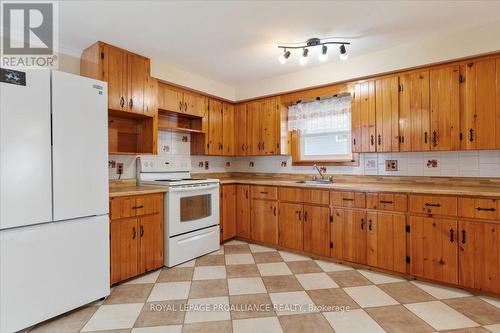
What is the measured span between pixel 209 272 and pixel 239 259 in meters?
0.48

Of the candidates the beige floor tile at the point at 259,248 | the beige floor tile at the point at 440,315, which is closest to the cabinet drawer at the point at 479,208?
the beige floor tile at the point at 440,315

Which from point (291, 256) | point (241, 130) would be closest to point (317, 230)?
point (291, 256)

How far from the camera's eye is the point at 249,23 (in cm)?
228

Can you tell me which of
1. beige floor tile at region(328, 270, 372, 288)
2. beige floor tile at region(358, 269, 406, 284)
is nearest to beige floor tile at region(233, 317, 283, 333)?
beige floor tile at region(328, 270, 372, 288)

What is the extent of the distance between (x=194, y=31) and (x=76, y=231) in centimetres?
203

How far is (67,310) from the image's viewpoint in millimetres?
1944

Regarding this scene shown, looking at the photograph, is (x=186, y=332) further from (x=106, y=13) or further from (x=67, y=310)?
(x=106, y=13)

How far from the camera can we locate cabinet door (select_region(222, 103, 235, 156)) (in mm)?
4129

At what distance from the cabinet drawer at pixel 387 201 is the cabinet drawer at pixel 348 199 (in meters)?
0.06

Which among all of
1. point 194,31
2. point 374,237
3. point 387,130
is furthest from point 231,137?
point 374,237

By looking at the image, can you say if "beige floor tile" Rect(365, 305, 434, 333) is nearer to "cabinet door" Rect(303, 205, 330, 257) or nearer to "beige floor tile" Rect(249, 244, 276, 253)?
"cabinet door" Rect(303, 205, 330, 257)

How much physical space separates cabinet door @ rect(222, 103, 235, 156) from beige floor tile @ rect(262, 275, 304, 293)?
214cm

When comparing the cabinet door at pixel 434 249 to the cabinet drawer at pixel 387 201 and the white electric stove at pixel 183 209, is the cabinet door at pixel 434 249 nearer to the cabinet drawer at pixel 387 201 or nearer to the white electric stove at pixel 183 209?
the cabinet drawer at pixel 387 201

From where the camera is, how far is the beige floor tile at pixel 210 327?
1762mm
